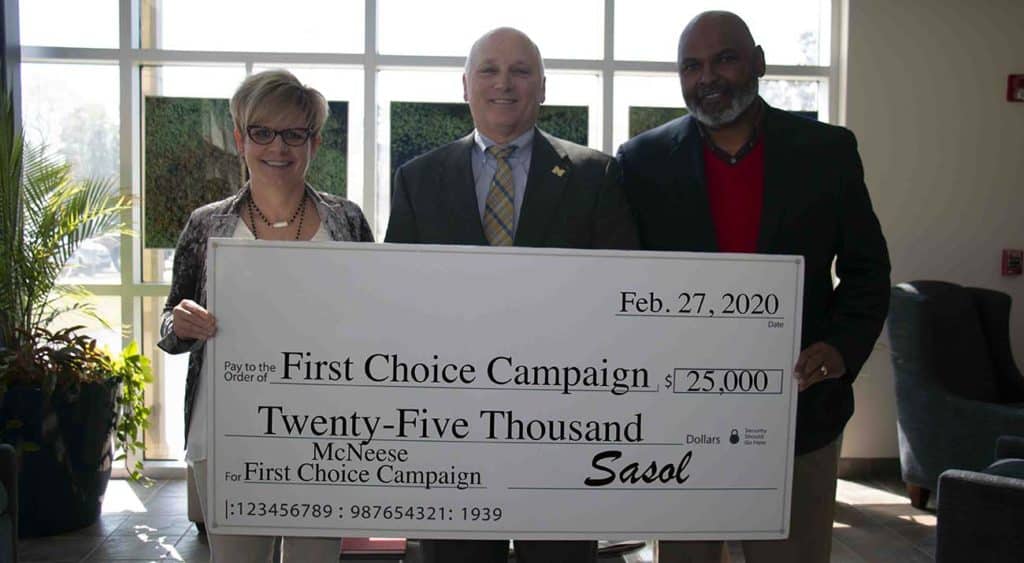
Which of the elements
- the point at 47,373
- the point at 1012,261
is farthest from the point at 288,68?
the point at 1012,261

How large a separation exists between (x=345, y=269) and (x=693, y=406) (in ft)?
2.56

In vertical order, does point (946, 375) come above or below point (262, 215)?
below

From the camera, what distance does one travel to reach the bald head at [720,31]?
1.99 meters

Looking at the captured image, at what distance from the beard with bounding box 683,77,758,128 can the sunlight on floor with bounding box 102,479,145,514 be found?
3.65 metres

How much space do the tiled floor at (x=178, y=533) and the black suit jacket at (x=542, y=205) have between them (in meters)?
2.43

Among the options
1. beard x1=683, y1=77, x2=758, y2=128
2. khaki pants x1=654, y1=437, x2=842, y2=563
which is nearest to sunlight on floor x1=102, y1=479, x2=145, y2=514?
khaki pants x1=654, y1=437, x2=842, y2=563

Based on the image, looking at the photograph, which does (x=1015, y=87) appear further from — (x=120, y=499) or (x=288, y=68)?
(x=120, y=499)

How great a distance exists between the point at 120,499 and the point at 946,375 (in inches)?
171

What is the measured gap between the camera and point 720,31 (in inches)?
78.4

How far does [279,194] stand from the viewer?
2102 mm

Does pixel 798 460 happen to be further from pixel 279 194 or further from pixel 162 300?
pixel 162 300

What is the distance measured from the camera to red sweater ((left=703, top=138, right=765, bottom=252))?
2.00 metres

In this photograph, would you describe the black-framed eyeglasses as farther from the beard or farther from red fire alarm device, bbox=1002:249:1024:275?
red fire alarm device, bbox=1002:249:1024:275

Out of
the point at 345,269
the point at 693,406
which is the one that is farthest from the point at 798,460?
the point at 345,269
